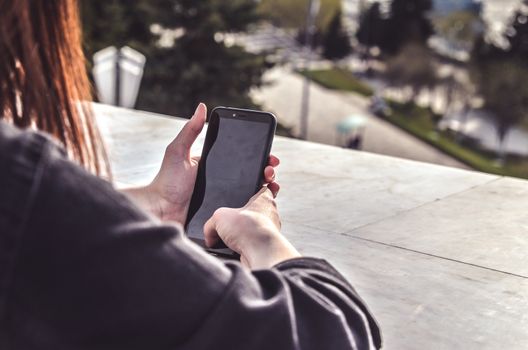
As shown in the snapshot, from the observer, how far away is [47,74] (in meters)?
1.09

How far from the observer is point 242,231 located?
1.55m

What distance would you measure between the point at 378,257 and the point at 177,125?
2.66 meters

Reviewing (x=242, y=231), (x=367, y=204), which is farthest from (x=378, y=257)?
(x=242, y=231)

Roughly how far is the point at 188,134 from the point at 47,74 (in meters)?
0.86

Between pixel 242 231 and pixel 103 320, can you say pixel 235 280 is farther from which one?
pixel 242 231

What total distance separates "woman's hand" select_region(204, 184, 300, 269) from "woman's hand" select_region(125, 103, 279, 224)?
0.67 ft

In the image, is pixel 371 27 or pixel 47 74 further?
pixel 371 27

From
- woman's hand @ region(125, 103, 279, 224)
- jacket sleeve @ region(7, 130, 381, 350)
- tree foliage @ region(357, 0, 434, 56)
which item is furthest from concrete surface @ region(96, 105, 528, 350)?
tree foliage @ region(357, 0, 434, 56)

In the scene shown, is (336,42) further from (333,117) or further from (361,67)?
(333,117)

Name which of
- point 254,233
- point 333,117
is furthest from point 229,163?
point 333,117

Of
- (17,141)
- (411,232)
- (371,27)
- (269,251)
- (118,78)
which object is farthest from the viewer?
(371,27)

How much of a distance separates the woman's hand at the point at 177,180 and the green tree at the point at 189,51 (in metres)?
23.6

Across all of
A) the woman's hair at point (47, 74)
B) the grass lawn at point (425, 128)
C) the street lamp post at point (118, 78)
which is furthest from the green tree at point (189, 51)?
the woman's hair at point (47, 74)

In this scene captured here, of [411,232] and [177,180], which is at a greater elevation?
[177,180]
